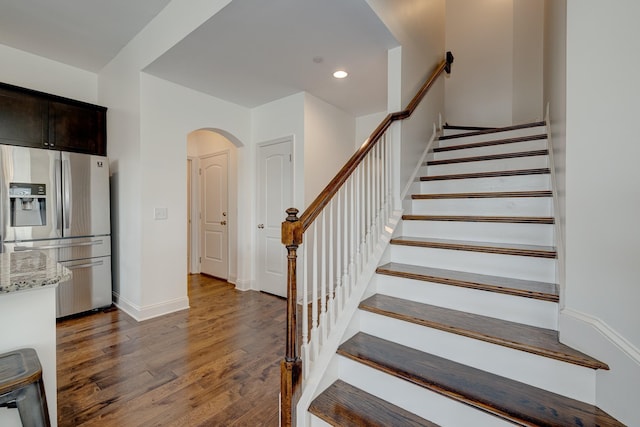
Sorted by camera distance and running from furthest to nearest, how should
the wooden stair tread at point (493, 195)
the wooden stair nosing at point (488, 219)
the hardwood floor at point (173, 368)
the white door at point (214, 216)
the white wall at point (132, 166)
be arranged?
the white door at point (214, 216)
the white wall at point (132, 166)
the wooden stair tread at point (493, 195)
the wooden stair nosing at point (488, 219)
the hardwood floor at point (173, 368)

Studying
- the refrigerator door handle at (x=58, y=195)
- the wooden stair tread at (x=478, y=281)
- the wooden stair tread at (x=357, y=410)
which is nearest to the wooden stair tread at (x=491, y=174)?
the wooden stair tread at (x=478, y=281)

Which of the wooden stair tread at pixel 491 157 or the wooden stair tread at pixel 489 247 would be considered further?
the wooden stair tread at pixel 491 157

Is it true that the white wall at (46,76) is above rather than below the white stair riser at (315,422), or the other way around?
above

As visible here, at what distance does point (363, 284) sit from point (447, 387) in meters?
0.72

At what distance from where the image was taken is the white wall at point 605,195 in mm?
1015

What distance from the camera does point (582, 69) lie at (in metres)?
1.16

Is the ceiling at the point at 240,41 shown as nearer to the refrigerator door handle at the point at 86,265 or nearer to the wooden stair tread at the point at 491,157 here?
the wooden stair tread at the point at 491,157

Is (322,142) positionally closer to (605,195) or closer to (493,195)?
(493,195)

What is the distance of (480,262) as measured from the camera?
1845 millimetres

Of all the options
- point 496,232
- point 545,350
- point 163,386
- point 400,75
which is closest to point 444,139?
point 400,75

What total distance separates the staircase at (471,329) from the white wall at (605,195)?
9 cm

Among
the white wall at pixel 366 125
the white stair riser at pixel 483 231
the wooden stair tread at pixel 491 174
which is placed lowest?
the white stair riser at pixel 483 231

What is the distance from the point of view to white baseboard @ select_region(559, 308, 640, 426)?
3.26 ft

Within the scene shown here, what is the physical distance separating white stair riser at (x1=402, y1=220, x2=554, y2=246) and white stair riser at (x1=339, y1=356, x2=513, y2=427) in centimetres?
120
